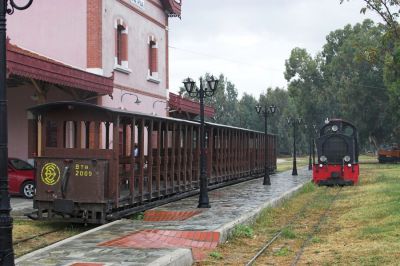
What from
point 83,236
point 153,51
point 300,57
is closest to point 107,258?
point 83,236

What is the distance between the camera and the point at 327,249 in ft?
34.1

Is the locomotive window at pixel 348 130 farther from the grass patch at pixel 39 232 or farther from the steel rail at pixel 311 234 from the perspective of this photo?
the grass patch at pixel 39 232

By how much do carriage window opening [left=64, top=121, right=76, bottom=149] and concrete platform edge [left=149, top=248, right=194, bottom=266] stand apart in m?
5.48

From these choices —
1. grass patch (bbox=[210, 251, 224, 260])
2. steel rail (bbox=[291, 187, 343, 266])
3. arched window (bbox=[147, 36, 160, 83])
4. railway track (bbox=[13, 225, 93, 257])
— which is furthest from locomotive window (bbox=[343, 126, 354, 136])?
grass patch (bbox=[210, 251, 224, 260])

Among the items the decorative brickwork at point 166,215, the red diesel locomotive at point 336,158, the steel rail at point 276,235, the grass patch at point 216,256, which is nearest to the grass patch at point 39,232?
the decorative brickwork at point 166,215

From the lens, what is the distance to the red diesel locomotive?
1035 inches

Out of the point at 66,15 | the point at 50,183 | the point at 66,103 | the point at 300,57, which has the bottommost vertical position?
the point at 50,183

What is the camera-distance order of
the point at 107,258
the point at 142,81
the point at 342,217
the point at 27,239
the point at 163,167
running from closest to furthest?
the point at 107,258 < the point at 27,239 < the point at 342,217 < the point at 163,167 < the point at 142,81

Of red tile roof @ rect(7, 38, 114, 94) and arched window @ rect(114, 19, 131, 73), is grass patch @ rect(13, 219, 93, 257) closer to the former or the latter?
red tile roof @ rect(7, 38, 114, 94)

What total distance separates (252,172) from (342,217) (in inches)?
618

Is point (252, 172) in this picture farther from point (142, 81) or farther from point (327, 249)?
point (327, 249)

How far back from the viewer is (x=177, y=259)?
8.43 metres

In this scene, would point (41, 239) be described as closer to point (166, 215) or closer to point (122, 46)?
point (166, 215)

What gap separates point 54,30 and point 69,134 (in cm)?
1016
